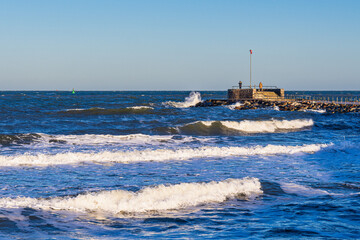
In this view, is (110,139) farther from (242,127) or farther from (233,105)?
(233,105)

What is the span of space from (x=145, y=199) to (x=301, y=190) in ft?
12.7

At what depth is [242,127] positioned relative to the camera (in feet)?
102

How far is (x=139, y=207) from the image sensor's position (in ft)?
28.7

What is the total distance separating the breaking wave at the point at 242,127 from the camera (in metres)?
29.4

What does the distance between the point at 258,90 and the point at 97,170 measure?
2043 inches

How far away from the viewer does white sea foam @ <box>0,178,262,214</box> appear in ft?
28.4

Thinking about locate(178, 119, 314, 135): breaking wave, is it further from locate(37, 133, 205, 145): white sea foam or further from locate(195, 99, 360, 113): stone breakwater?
locate(195, 99, 360, 113): stone breakwater

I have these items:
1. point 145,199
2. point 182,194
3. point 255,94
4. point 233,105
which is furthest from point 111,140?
point 255,94

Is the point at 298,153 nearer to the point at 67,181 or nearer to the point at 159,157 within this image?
the point at 159,157

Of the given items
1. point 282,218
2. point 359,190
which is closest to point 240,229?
point 282,218

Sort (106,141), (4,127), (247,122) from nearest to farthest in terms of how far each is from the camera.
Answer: (106,141) → (4,127) → (247,122)

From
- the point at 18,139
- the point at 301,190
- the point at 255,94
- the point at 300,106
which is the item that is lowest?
the point at 301,190

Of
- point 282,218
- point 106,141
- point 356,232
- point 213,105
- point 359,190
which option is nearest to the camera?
point 356,232

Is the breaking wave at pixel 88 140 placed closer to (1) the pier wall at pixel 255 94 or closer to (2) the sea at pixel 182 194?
(2) the sea at pixel 182 194
